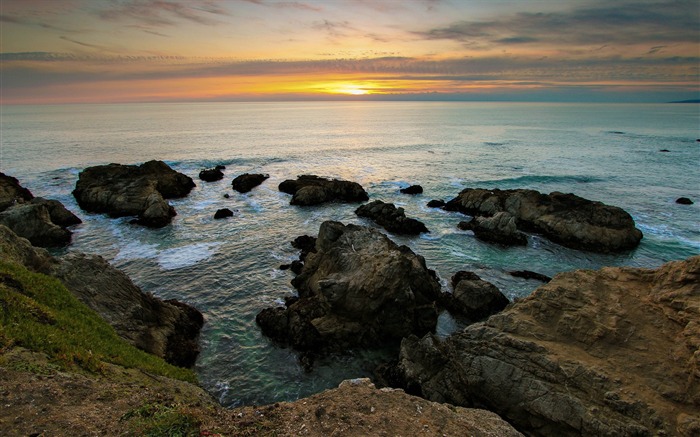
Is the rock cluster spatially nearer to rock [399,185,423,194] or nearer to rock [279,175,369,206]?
rock [279,175,369,206]

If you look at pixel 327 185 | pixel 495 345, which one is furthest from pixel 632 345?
pixel 327 185

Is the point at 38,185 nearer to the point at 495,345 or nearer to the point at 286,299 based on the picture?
the point at 286,299

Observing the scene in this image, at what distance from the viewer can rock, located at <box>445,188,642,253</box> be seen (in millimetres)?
38969

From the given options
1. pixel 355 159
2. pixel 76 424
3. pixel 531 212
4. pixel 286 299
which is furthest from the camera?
pixel 355 159

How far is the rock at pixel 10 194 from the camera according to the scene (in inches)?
1733

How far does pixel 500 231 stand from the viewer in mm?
41250

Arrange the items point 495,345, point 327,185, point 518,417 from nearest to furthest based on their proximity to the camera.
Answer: point 518,417 < point 495,345 < point 327,185

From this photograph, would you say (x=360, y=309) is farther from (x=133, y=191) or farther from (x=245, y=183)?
(x=245, y=183)

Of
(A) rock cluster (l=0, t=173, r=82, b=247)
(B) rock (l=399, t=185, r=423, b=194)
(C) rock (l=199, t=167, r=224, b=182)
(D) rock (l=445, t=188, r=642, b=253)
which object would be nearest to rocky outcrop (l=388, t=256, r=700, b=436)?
(D) rock (l=445, t=188, r=642, b=253)

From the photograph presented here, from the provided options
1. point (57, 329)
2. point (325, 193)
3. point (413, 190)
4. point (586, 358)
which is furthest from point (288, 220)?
point (586, 358)

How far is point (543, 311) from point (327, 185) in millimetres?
41200

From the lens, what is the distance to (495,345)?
18.3m

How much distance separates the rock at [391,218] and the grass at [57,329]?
1150 inches

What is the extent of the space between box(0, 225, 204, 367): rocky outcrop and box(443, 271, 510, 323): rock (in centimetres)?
1772
